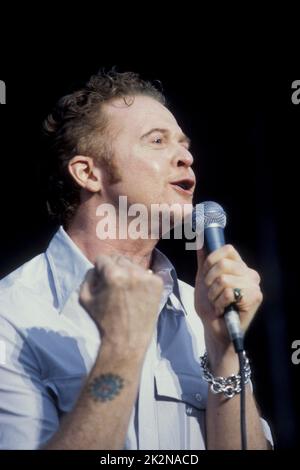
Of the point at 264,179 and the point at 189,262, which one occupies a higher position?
the point at 264,179

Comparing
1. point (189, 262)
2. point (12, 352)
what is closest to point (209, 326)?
point (12, 352)

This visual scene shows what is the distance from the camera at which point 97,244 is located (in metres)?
1.84

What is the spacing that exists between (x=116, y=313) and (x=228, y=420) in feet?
1.77

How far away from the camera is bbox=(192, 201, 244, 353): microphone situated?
1295mm

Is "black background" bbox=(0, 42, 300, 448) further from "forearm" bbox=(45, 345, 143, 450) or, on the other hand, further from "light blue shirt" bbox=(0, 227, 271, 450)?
"forearm" bbox=(45, 345, 143, 450)

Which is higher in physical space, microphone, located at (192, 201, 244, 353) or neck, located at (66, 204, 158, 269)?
neck, located at (66, 204, 158, 269)

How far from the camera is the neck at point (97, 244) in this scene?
1838 millimetres

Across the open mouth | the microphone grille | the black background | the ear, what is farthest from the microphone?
the black background

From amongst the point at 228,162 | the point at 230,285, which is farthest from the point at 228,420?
the point at 228,162

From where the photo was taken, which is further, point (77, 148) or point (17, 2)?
point (17, 2)

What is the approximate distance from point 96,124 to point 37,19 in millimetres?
741

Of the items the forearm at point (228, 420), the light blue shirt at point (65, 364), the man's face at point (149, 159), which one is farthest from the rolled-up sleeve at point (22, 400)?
the man's face at point (149, 159)

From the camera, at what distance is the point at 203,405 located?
1581mm

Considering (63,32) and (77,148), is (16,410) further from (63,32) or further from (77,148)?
(63,32)
